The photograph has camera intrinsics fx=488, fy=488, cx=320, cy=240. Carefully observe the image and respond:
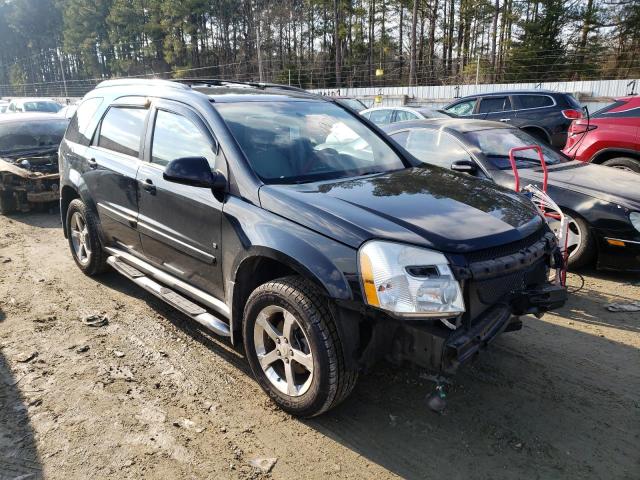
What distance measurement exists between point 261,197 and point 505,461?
1957 millimetres

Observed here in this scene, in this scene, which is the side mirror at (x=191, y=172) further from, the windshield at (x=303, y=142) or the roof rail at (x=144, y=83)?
the roof rail at (x=144, y=83)

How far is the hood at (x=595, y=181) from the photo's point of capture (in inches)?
192

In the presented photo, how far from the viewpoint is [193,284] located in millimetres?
3533

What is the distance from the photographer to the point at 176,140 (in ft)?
11.8

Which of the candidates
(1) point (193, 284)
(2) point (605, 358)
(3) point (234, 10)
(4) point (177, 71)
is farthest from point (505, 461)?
(3) point (234, 10)

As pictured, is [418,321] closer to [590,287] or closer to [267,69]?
[590,287]

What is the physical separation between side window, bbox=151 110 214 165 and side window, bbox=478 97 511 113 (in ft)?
32.5

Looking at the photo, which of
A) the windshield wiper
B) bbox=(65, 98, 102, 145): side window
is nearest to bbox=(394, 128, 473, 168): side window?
bbox=(65, 98, 102, 145): side window

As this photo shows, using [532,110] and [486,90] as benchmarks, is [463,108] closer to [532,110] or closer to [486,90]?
[532,110]

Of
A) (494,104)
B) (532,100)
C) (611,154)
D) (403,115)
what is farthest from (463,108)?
(611,154)

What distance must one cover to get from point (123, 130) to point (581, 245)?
4582 millimetres

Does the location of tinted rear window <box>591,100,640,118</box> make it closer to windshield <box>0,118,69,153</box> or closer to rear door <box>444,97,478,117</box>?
rear door <box>444,97,478,117</box>

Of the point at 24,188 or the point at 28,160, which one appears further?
the point at 28,160

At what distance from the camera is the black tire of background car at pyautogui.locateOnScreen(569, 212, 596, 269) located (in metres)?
4.96
